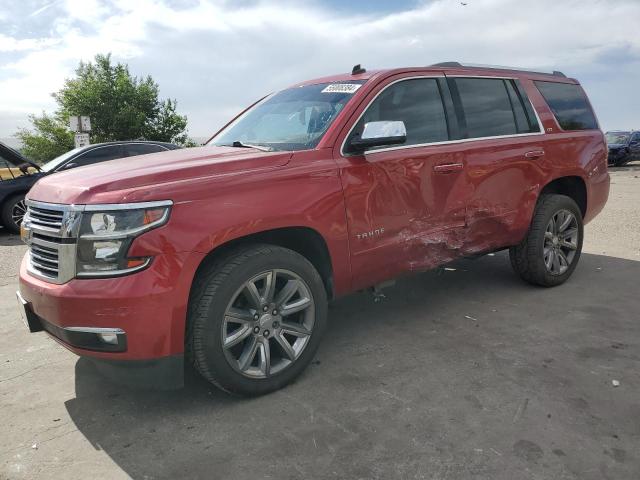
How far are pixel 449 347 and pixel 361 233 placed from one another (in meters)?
1.06

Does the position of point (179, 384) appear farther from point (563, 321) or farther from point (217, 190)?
point (563, 321)

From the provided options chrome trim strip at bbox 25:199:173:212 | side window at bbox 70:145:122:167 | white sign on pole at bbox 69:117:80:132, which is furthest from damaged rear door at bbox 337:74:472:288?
white sign on pole at bbox 69:117:80:132

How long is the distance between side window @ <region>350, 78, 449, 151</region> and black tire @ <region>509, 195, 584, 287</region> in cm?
140

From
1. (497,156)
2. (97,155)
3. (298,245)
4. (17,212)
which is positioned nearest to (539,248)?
(497,156)

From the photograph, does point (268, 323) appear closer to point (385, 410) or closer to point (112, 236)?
point (385, 410)

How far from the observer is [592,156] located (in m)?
5.01

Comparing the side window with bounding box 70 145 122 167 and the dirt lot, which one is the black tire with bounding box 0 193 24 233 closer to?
the side window with bounding box 70 145 122 167

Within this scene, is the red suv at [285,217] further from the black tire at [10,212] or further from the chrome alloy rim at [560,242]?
the black tire at [10,212]

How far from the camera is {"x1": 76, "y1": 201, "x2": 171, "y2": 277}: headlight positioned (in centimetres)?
247

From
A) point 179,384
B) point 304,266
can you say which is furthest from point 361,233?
point 179,384

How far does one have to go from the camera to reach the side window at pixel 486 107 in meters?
4.05

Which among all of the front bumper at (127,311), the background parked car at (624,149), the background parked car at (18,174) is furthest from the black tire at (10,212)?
the background parked car at (624,149)

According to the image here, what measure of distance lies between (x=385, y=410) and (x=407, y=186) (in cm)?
149

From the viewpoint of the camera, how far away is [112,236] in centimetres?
247
